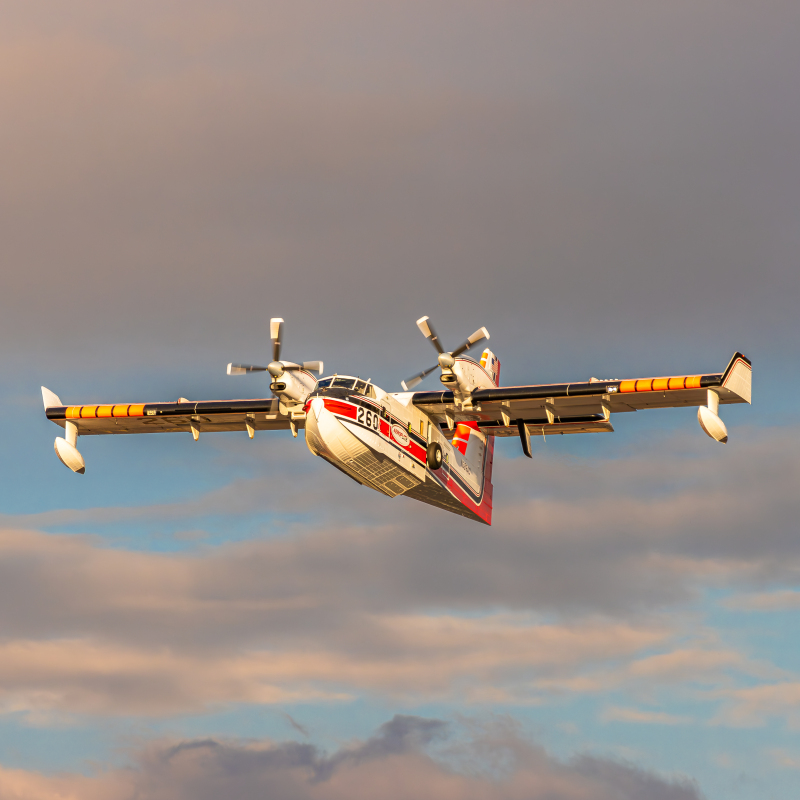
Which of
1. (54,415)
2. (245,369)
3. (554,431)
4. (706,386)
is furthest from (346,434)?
(54,415)

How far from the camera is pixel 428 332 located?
39.2 meters

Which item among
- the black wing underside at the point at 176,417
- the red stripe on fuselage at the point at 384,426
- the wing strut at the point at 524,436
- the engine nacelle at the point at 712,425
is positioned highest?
the black wing underside at the point at 176,417

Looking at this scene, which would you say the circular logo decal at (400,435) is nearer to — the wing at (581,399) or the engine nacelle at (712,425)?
the wing at (581,399)

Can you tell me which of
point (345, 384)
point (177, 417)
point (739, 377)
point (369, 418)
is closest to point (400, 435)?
point (369, 418)

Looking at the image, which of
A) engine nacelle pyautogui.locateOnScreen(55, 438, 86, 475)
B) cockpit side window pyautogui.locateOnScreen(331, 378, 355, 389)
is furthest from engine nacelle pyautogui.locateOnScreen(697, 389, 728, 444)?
engine nacelle pyautogui.locateOnScreen(55, 438, 86, 475)

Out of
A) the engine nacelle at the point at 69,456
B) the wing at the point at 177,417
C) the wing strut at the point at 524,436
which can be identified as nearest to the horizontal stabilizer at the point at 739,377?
the wing strut at the point at 524,436

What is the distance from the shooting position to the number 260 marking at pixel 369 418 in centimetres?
3631

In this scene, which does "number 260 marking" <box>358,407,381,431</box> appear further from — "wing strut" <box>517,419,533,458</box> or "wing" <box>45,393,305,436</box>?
"wing strut" <box>517,419,533,458</box>

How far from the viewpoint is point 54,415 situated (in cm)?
4434

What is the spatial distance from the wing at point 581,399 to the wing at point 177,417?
5.57 metres

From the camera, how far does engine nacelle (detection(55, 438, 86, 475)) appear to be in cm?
4272

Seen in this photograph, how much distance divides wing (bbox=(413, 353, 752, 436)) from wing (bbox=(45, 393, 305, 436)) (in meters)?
5.57

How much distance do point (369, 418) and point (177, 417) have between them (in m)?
9.35

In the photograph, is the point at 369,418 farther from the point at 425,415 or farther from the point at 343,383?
the point at 425,415
